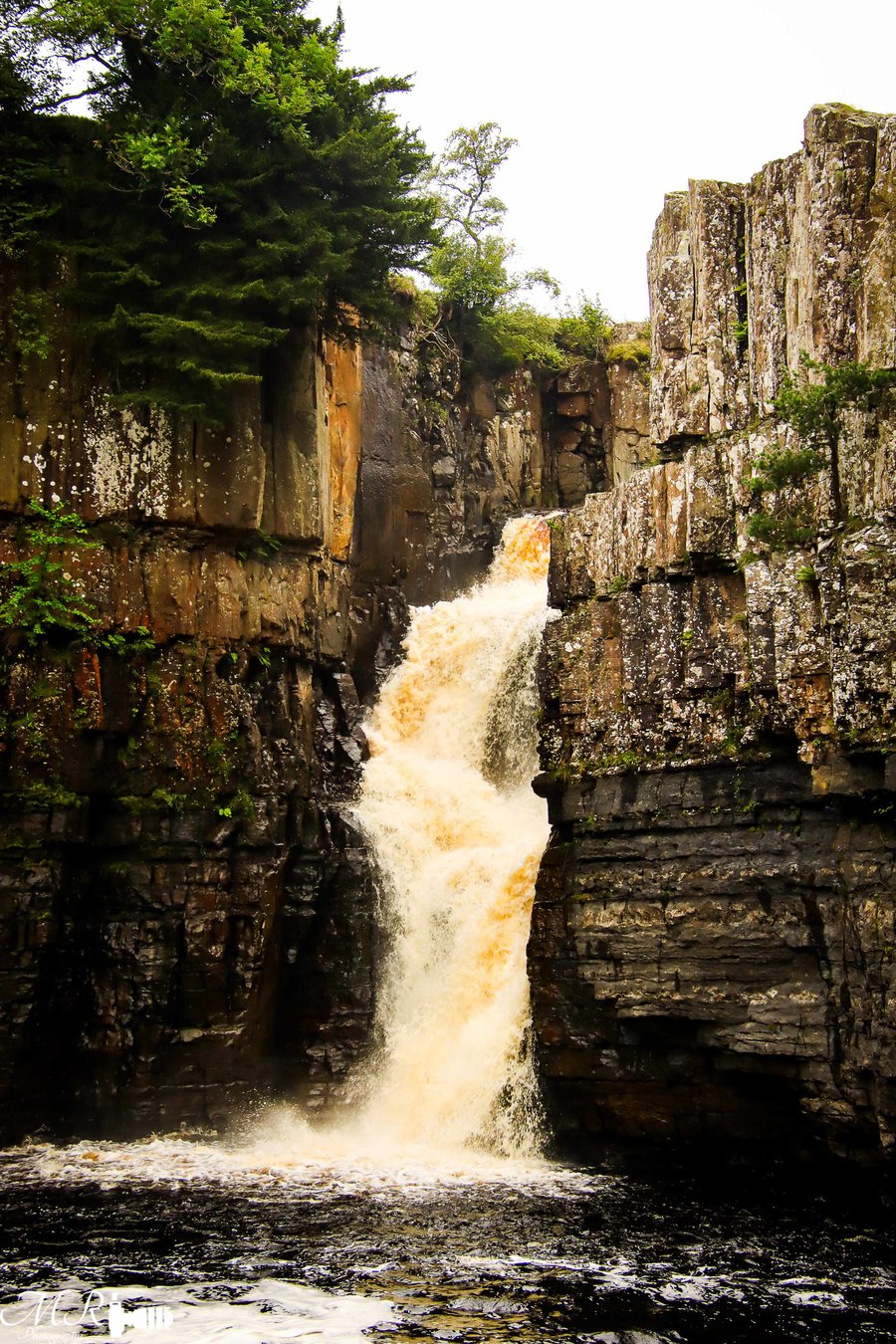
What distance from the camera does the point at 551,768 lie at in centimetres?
2103

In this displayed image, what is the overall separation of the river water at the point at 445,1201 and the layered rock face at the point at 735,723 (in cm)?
130

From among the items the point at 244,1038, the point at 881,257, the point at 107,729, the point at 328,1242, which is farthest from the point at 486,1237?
the point at 881,257

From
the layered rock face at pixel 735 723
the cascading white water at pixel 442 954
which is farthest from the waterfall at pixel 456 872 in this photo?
the layered rock face at pixel 735 723

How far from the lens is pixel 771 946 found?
58.2ft

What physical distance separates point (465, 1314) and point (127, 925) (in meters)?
10.1

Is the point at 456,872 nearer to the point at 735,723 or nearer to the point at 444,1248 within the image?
the point at 735,723

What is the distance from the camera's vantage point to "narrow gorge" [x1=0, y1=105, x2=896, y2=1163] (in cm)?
1731

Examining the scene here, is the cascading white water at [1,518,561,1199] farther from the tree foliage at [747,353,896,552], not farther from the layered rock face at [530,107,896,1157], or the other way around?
the tree foliage at [747,353,896,552]

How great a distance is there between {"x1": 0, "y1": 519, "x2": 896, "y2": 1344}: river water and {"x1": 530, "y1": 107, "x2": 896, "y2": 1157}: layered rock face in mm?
1297

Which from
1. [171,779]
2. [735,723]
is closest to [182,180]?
[171,779]

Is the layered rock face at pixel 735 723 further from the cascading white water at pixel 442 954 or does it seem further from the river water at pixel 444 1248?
the river water at pixel 444 1248

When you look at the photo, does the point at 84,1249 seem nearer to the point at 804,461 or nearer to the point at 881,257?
the point at 804,461

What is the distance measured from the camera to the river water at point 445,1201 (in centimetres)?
1277

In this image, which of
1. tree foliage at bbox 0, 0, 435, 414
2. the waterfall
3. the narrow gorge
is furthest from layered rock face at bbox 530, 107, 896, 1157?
tree foliage at bbox 0, 0, 435, 414
